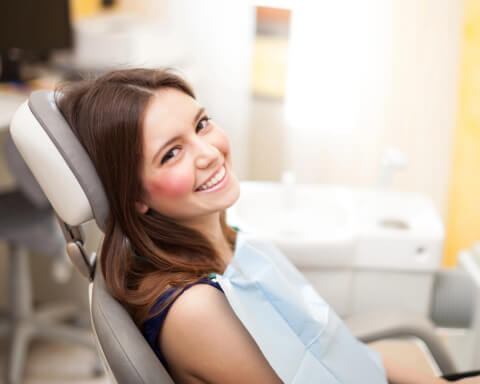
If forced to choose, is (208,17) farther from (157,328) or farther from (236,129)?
(157,328)

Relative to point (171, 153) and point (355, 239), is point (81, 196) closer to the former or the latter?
point (171, 153)

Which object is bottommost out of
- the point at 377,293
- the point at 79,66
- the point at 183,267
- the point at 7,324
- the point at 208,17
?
the point at 7,324

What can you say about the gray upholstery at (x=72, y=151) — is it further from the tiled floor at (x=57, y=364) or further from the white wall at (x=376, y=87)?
the white wall at (x=376, y=87)

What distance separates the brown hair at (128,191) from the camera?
33.9 inches

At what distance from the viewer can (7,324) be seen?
6.75 feet

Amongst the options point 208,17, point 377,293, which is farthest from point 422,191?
point 208,17

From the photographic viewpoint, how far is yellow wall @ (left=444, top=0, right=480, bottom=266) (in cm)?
196

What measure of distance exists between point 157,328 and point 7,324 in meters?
1.41

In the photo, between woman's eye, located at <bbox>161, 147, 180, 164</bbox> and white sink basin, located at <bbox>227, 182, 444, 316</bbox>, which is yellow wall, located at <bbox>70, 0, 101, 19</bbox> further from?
woman's eye, located at <bbox>161, 147, 180, 164</bbox>

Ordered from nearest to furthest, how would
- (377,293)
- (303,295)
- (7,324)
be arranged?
1. (303,295)
2. (377,293)
3. (7,324)

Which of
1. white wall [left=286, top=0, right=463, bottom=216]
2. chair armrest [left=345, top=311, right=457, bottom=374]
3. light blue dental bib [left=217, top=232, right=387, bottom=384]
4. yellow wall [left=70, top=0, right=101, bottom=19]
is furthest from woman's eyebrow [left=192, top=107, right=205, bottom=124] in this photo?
yellow wall [left=70, top=0, right=101, bottom=19]

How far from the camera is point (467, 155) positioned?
82.1 inches

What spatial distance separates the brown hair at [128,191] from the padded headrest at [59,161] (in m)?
0.03

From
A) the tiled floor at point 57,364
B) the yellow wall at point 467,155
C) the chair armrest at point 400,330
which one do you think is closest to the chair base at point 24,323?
the tiled floor at point 57,364
